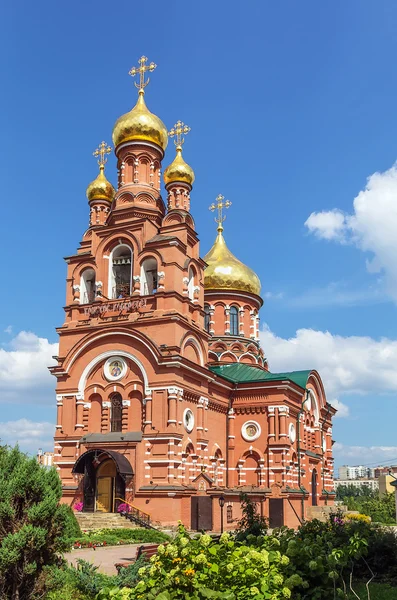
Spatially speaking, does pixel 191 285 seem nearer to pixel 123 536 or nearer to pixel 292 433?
pixel 292 433

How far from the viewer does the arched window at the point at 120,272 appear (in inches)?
1066

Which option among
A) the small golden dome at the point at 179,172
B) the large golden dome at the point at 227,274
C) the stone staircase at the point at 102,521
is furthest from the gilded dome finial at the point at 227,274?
the stone staircase at the point at 102,521

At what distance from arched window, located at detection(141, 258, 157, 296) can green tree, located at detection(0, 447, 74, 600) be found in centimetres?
1775

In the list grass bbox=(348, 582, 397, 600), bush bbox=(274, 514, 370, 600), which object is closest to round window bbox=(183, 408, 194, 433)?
grass bbox=(348, 582, 397, 600)

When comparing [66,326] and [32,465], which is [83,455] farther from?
[32,465]

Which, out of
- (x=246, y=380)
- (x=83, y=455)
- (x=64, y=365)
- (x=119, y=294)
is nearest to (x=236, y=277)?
(x=246, y=380)

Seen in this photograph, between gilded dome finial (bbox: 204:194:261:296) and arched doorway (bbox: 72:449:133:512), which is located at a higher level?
gilded dome finial (bbox: 204:194:261:296)

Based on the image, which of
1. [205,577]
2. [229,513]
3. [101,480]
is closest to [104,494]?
[101,480]

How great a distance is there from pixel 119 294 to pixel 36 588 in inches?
781

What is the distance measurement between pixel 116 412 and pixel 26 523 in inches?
686

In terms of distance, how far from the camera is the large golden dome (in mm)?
36250

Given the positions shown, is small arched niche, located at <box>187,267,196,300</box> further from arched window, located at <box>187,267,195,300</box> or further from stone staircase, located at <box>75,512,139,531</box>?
stone staircase, located at <box>75,512,139,531</box>

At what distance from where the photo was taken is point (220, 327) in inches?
1415

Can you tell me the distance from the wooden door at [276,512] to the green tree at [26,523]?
19636 mm
